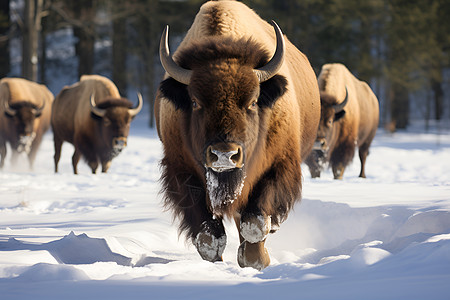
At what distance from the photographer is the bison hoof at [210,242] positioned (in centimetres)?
380

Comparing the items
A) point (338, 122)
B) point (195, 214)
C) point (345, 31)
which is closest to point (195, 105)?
point (195, 214)

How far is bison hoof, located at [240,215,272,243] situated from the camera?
12.5 feet

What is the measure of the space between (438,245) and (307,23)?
817 inches

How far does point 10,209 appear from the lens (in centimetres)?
562

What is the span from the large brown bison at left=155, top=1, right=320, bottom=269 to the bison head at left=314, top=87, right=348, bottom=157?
385 centimetres

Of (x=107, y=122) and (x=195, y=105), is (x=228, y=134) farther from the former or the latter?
(x=107, y=122)

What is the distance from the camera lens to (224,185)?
3504mm

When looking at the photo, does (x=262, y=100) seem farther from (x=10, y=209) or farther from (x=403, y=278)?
(x=10, y=209)

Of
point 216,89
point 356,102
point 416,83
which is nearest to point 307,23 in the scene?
point 416,83

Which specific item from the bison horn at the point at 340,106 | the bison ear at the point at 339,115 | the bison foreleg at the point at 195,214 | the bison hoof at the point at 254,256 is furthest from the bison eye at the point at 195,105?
the bison ear at the point at 339,115

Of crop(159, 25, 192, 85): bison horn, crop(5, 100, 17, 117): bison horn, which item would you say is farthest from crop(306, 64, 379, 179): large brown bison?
crop(5, 100, 17, 117): bison horn

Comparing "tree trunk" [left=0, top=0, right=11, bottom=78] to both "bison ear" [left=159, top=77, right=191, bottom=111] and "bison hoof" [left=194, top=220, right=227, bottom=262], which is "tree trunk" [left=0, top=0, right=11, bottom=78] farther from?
"bison hoof" [left=194, top=220, right=227, bottom=262]

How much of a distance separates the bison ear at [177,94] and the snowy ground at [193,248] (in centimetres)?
106

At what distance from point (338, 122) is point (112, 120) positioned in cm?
387
